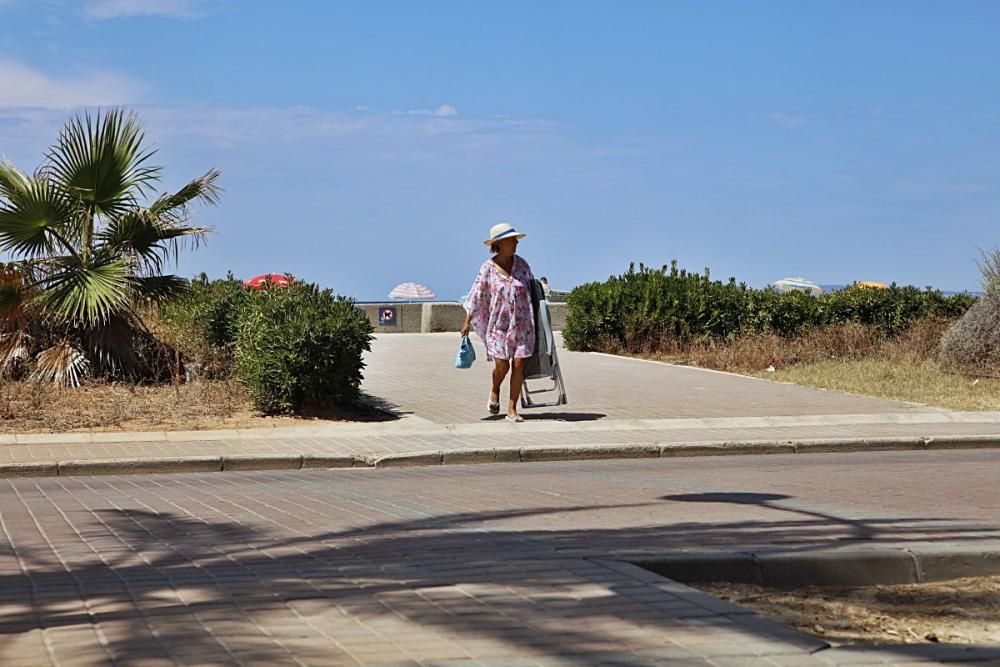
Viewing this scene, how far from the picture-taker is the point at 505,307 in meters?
14.1

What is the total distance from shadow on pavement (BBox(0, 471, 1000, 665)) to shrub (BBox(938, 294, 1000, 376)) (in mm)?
12957

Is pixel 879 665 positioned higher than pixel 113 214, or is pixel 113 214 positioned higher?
pixel 113 214

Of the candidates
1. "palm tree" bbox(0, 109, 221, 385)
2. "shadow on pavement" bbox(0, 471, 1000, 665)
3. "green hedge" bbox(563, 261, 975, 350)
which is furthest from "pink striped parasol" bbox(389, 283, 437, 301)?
"shadow on pavement" bbox(0, 471, 1000, 665)

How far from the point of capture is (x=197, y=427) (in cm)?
1375

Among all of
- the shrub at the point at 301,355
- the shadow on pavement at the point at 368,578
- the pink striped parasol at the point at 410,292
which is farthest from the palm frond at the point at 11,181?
the pink striped parasol at the point at 410,292

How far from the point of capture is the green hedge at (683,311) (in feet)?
80.1

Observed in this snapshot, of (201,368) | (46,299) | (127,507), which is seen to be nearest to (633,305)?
(201,368)

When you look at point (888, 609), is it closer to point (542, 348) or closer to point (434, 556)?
point (434, 556)

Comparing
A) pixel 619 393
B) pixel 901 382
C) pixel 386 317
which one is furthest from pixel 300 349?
pixel 386 317

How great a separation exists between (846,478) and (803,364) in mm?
12049

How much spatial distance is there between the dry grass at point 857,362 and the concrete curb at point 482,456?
148 inches

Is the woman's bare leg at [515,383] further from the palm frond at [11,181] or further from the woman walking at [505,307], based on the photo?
the palm frond at [11,181]

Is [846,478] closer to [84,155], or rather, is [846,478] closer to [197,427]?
[197,427]

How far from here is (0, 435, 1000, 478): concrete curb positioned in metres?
11.2
